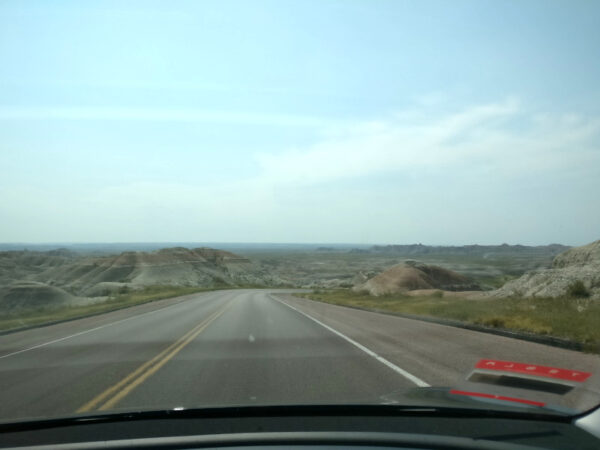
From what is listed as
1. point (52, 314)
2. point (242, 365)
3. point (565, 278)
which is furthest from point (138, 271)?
point (242, 365)

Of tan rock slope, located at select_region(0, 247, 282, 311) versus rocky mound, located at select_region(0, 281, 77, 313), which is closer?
rocky mound, located at select_region(0, 281, 77, 313)

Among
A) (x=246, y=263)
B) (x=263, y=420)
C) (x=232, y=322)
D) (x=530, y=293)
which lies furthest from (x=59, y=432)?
(x=246, y=263)

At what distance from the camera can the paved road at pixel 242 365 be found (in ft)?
27.5

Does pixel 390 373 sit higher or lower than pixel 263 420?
lower

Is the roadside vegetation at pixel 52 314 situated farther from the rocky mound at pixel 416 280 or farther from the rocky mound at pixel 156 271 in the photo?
the rocky mound at pixel 156 271

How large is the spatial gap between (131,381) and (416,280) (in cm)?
4545

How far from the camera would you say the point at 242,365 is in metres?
11.7

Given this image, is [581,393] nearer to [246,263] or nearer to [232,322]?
[232,322]

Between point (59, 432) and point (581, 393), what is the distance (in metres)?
5.99

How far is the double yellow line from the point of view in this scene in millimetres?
8094

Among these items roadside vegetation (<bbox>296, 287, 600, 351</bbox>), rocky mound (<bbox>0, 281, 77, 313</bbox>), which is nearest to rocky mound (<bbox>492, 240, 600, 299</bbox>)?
roadside vegetation (<bbox>296, 287, 600, 351</bbox>)

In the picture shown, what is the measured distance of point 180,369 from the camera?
444 inches

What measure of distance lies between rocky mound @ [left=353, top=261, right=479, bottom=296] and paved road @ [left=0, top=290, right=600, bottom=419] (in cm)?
3293

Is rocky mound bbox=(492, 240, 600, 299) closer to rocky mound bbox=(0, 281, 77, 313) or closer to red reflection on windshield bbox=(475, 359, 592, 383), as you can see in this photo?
red reflection on windshield bbox=(475, 359, 592, 383)
